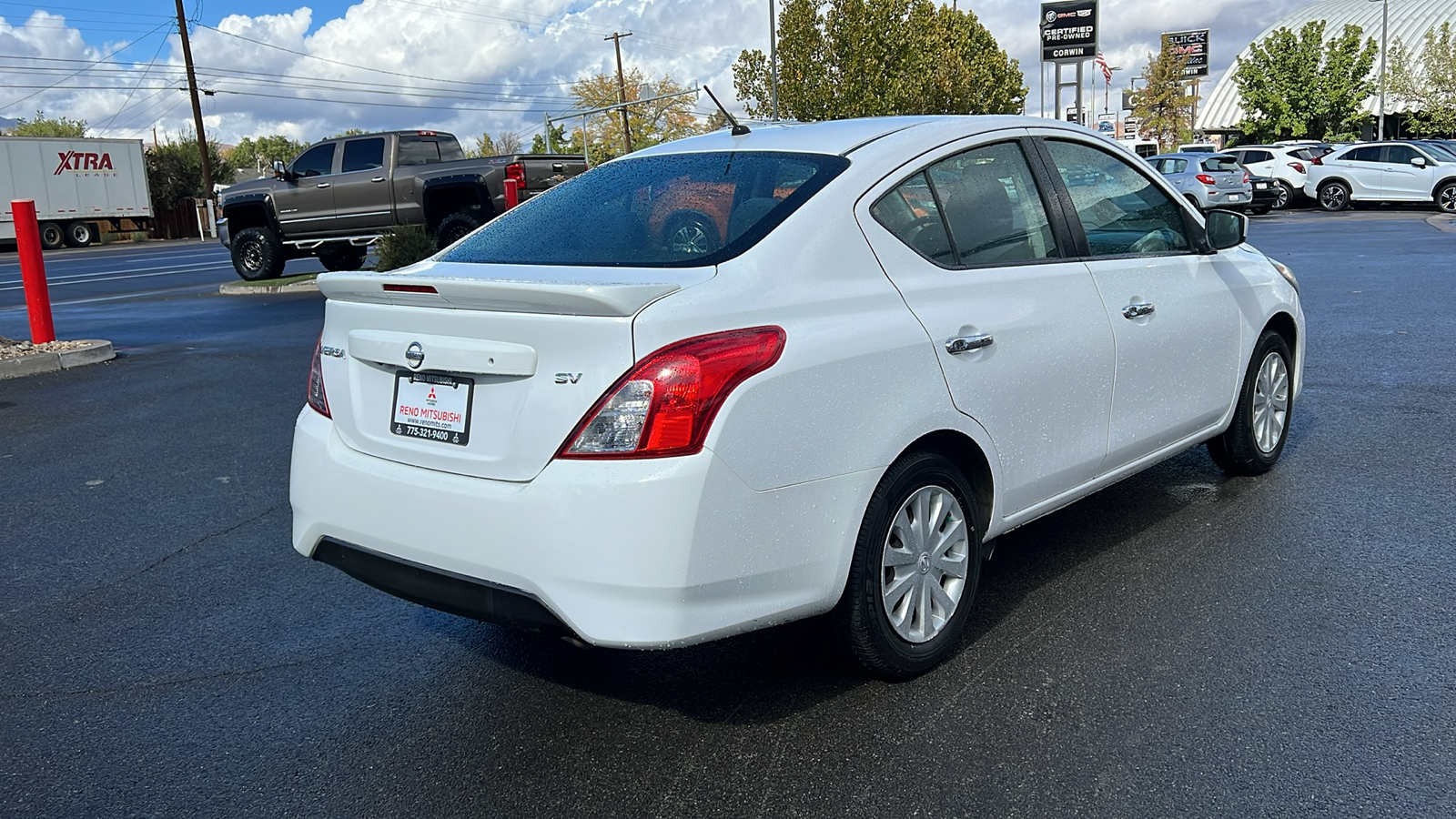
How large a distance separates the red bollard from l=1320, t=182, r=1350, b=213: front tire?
101ft

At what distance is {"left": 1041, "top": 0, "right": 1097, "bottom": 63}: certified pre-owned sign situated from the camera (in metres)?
45.7

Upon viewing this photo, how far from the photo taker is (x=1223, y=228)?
4980mm

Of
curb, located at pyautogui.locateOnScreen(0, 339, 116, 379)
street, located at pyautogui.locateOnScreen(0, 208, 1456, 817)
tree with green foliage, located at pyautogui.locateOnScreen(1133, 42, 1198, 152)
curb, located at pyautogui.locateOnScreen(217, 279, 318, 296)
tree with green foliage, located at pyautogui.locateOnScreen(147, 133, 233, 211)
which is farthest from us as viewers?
tree with green foliage, located at pyautogui.locateOnScreen(1133, 42, 1198, 152)

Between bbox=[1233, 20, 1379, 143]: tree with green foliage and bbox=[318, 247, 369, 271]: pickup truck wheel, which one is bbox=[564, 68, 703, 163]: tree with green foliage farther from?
bbox=[318, 247, 369, 271]: pickup truck wheel

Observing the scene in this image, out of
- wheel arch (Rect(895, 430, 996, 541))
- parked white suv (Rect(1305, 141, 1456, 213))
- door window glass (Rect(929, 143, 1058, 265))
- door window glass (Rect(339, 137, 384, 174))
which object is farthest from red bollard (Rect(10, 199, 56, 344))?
parked white suv (Rect(1305, 141, 1456, 213))

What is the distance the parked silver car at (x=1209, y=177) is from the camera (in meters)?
28.8

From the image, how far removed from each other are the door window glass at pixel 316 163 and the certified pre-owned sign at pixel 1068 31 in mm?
33668

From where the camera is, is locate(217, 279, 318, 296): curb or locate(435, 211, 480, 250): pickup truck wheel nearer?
locate(435, 211, 480, 250): pickup truck wheel

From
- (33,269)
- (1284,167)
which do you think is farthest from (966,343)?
(1284,167)

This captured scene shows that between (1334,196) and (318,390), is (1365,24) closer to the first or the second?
(1334,196)

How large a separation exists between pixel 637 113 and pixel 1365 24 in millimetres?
49095

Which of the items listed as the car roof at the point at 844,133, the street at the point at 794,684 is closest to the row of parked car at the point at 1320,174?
the street at the point at 794,684

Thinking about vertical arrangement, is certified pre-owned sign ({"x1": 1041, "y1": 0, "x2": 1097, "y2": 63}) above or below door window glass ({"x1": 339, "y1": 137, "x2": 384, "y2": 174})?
above

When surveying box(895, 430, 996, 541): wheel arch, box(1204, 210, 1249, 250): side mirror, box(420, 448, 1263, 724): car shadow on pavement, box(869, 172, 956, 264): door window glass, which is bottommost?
box(420, 448, 1263, 724): car shadow on pavement
